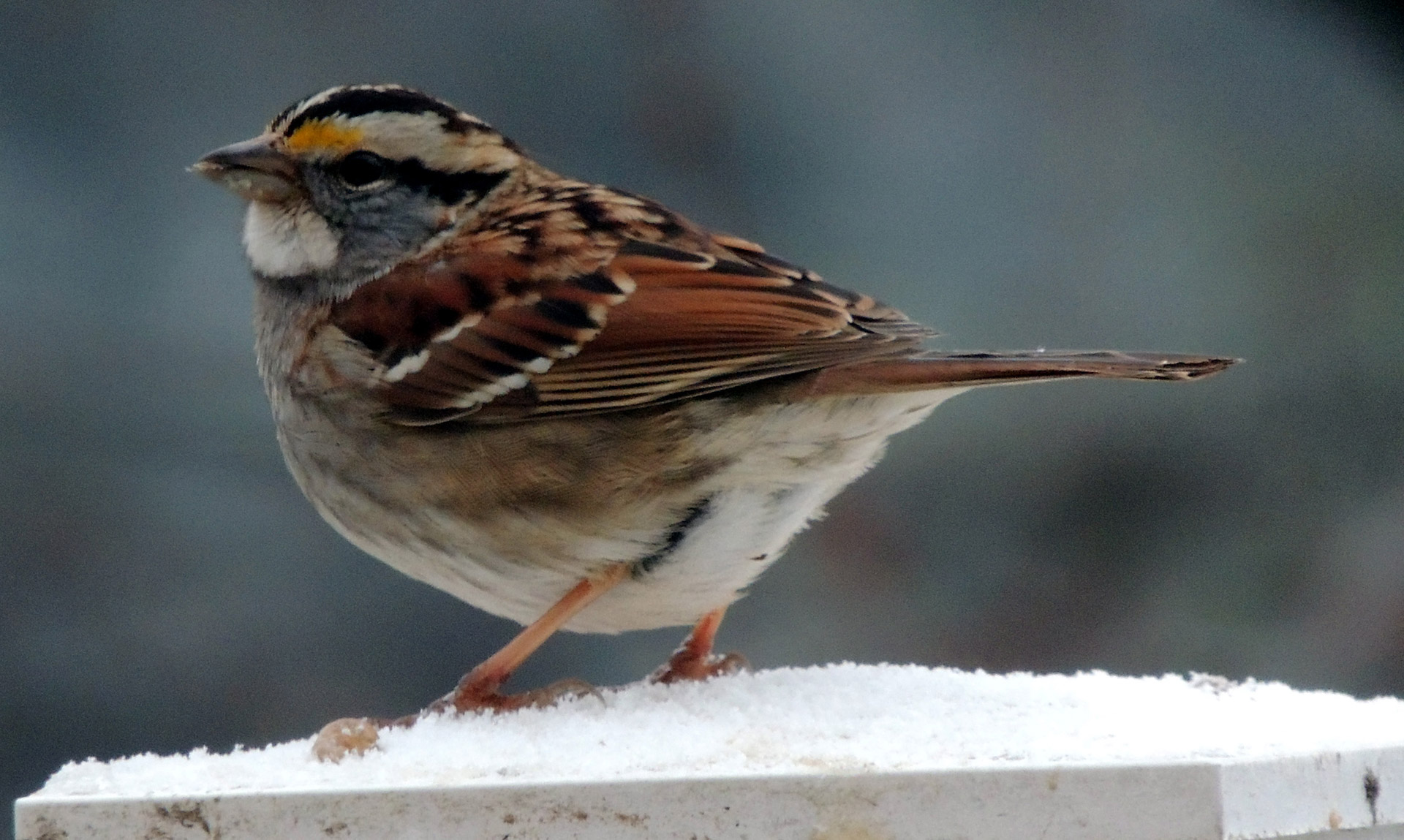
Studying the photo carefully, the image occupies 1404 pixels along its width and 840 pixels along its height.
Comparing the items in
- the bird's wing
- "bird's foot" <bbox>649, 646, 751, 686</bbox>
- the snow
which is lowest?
"bird's foot" <bbox>649, 646, 751, 686</bbox>

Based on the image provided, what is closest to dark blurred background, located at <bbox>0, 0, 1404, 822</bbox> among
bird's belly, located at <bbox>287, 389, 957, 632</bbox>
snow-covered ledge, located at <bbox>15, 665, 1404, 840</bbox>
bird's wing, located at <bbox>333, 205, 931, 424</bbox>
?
bird's wing, located at <bbox>333, 205, 931, 424</bbox>

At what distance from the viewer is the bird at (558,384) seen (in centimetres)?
226

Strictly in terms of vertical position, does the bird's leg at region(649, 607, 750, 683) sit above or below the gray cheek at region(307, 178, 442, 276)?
below

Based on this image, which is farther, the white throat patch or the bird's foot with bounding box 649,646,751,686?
the white throat patch

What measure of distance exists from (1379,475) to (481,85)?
→ 211 cm

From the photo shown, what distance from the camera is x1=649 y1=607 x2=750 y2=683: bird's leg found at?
2375 millimetres

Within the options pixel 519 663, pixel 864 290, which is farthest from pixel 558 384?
pixel 864 290

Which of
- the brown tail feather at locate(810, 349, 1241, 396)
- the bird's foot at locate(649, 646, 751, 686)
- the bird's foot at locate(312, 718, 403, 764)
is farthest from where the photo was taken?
the bird's foot at locate(649, 646, 751, 686)

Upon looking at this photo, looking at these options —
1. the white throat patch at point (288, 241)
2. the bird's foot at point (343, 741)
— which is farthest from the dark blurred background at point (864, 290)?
the bird's foot at point (343, 741)

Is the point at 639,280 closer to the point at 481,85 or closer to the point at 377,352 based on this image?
the point at 377,352

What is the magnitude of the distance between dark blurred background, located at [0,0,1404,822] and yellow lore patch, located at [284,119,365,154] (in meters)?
0.80

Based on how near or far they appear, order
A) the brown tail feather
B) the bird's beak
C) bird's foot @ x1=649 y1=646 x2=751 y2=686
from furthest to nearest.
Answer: the bird's beak
bird's foot @ x1=649 y1=646 x2=751 y2=686
the brown tail feather

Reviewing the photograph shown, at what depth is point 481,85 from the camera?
3.76 meters

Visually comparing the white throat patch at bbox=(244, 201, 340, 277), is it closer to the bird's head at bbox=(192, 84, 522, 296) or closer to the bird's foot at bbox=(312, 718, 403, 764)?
the bird's head at bbox=(192, 84, 522, 296)
